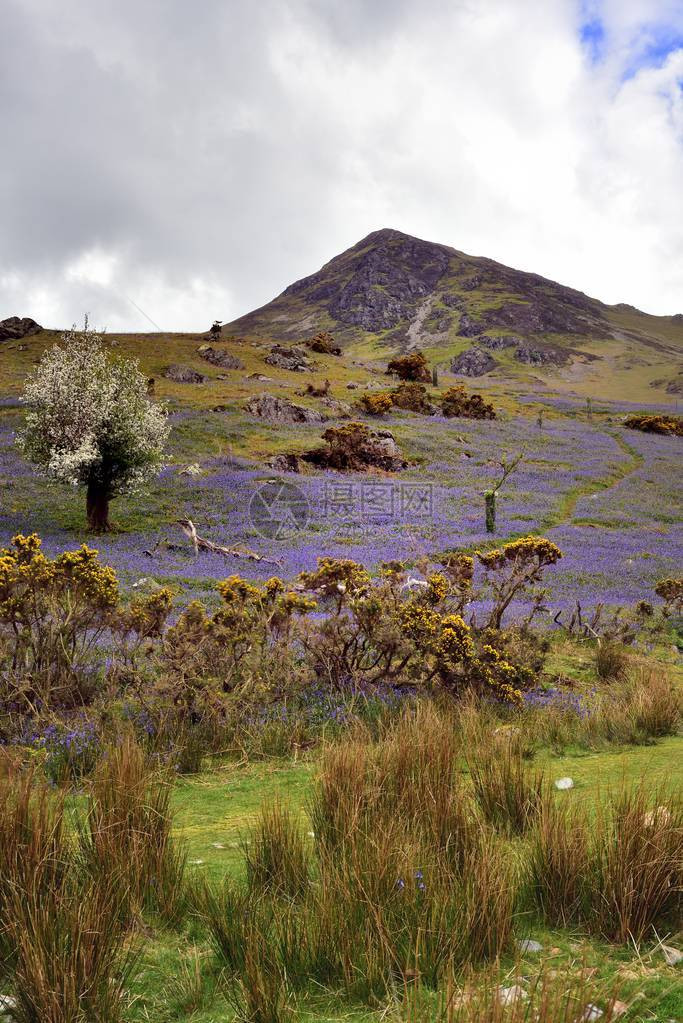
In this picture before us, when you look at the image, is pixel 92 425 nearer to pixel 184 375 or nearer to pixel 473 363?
pixel 184 375

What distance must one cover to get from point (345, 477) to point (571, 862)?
34.3m

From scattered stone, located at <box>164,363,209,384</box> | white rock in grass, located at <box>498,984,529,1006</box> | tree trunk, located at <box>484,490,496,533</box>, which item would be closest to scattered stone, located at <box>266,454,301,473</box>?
tree trunk, located at <box>484,490,496,533</box>

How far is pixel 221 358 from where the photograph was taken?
76625mm

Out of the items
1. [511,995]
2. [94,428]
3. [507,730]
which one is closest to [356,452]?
[94,428]

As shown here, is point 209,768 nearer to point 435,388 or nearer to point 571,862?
point 571,862

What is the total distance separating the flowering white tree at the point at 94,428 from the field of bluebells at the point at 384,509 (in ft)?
6.52

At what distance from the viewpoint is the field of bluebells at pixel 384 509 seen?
2023 cm

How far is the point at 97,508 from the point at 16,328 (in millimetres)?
69987

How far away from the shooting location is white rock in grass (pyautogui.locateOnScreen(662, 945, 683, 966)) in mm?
2938

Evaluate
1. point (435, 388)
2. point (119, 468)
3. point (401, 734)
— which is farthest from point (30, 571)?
→ point (435, 388)

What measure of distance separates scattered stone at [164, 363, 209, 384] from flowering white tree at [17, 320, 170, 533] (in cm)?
4258

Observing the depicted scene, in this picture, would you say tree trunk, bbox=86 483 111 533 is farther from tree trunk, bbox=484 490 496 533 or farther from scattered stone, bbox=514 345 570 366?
scattered stone, bbox=514 345 570 366

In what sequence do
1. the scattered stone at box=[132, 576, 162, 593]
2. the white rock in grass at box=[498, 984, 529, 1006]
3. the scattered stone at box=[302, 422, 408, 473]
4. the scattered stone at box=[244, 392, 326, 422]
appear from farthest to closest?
the scattered stone at box=[244, 392, 326, 422]
the scattered stone at box=[302, 422, 408, 473]
the scattered stone at box=[132, 576, 162, 593]
the white rock in grass at box=[498, 984, 529, 1006]

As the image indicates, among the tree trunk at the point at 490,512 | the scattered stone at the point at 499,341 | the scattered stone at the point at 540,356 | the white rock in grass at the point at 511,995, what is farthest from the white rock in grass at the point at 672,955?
the scattered stone at the point at 499,341
